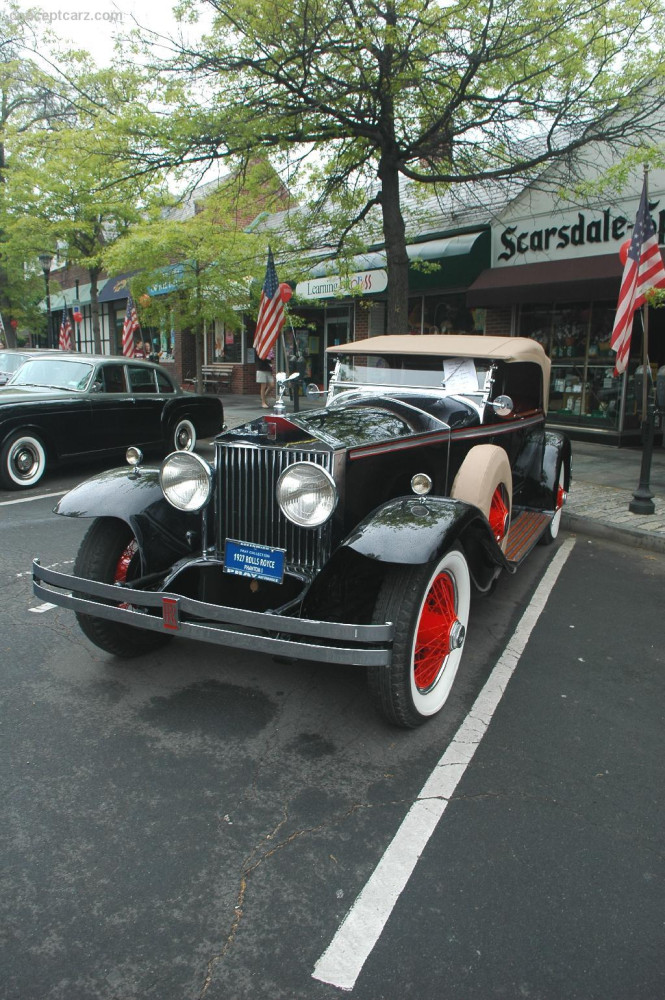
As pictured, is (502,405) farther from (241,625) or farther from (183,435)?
(183,435)

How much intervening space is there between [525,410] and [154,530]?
3.62 meters

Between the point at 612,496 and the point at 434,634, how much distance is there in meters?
5.51

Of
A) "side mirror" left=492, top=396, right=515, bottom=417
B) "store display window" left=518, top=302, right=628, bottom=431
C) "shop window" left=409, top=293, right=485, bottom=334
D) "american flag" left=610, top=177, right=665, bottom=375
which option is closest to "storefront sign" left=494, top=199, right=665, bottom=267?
"store display window" left=518, top=302, right=628, bottom=431

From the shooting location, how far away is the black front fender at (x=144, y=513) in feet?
11.7

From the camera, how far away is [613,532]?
6668mm

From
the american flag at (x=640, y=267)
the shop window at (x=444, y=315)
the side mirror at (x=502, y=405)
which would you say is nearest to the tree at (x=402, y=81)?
the american flag at (x=640, y=267)

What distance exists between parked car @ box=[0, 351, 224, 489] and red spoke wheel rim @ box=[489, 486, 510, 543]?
6081mm

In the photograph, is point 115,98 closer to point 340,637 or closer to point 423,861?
point 340,637

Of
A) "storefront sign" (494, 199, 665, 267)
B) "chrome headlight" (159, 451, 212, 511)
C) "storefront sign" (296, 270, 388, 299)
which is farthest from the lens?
"storefront sign" (296, 270, 388, 299)

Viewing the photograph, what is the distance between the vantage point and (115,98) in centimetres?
968

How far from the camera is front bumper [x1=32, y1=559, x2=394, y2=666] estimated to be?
9.01ft

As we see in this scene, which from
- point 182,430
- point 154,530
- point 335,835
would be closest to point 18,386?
point 182,430

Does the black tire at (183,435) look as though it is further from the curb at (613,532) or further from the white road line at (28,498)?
the curb at (613,532)

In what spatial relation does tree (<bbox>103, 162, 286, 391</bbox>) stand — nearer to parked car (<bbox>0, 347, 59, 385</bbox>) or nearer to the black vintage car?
parked car (<bbox>0, 347, 59, 385</bbox>)
